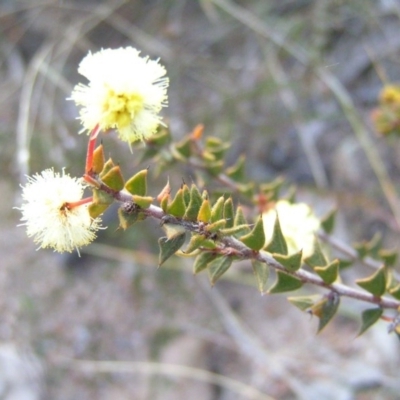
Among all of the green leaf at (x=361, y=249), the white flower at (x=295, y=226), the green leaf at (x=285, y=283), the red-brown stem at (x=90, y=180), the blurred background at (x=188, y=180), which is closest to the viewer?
the red-brown stem at (x=90, y=180)

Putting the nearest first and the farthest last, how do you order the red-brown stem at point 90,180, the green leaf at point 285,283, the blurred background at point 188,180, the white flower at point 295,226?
the red-brown stem at point 90,180, the green leaf at point 285,283, the white flower at point 295,226, the blurred background at point 188,180

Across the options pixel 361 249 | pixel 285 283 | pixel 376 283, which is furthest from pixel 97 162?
pixel 361 249

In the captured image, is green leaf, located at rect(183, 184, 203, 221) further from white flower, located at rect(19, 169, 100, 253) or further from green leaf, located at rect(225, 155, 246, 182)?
green leaf, located at rect(225, 155, 246, 182)

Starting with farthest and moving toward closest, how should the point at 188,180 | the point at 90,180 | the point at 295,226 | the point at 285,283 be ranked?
the point at 188,180
the point at 295,226
the point at 285,283
the point at 90,180

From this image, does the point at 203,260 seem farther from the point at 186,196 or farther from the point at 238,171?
the point at 238,171

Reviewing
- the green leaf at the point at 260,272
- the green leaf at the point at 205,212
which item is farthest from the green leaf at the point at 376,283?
the green leaf at the point at 205,212

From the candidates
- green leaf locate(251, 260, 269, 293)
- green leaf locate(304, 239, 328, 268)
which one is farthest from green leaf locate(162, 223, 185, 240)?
green leaf locate(304, 239, 328, 268)

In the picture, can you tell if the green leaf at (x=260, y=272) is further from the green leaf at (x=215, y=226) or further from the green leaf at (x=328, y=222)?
the green leaf at (x=328, y=222)
